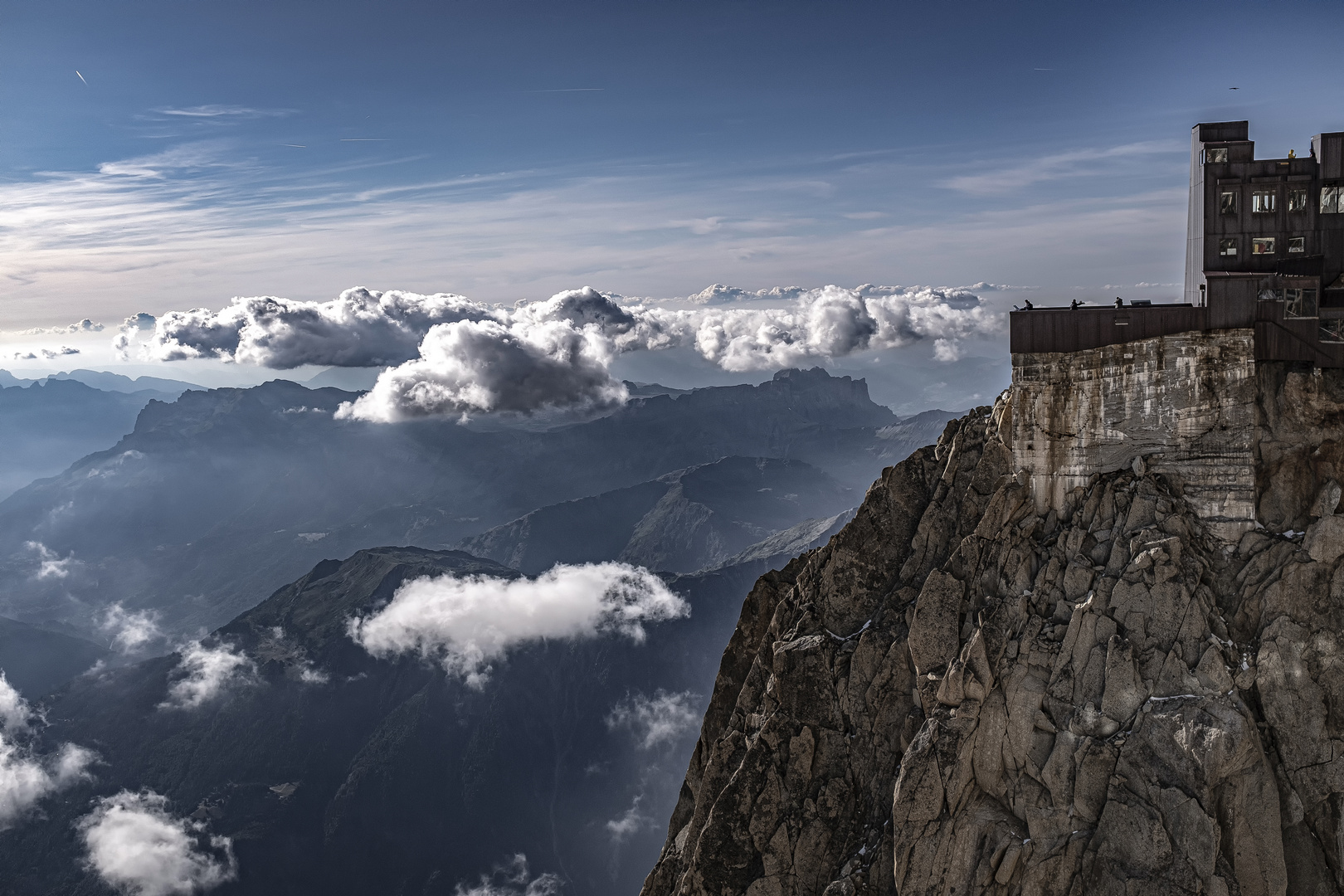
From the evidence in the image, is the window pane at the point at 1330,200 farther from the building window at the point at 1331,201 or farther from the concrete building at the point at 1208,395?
the concrete building at the point at 1208,395

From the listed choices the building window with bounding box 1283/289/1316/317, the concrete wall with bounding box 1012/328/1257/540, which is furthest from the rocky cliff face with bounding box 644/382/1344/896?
the building window with bounding box 1283/289/1316/317

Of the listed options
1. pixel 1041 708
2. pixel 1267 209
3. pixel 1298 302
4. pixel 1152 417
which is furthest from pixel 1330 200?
pixel 1041 708

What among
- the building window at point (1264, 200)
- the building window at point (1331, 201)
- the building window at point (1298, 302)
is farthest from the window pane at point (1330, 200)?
the building window at point (1298, 302)

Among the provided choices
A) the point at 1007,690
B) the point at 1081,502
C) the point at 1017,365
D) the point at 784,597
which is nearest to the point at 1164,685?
the point at 1007,690

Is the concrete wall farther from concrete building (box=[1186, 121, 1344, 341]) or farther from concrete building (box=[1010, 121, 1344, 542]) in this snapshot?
concrete building (box=[1186, 121, 1344, 341])

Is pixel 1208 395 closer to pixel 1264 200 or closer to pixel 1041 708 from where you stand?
pixel 1264 200
